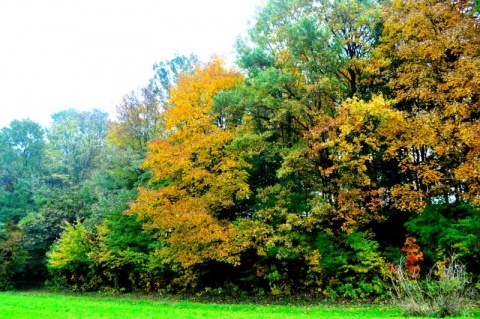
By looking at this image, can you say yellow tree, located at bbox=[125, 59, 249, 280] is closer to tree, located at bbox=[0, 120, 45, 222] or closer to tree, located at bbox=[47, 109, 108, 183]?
tree, located at bbox=[47, 109, 108, 183]

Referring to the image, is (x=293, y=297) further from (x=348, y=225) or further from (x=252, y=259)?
(x=348, y=225)

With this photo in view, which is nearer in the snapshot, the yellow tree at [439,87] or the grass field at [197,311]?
the grass field at [197,311]

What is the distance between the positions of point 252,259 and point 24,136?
1274 inches

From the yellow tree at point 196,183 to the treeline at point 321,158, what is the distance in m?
0.07

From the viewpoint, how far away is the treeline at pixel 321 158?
50.5 feet

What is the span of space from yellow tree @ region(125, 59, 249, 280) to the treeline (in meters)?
0.07

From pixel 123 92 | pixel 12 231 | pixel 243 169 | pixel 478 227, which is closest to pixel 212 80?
pixel 243 169

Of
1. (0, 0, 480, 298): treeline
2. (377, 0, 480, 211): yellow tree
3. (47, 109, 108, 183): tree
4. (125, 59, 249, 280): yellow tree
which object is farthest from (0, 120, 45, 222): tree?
(377, 0, 480, 211): yellow tree

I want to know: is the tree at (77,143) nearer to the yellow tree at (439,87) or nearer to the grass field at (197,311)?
the grass field at (197,311)

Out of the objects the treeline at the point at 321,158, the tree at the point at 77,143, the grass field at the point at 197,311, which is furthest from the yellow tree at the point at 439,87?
the tree at the point at 77,143

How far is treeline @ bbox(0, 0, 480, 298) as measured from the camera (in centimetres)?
1538

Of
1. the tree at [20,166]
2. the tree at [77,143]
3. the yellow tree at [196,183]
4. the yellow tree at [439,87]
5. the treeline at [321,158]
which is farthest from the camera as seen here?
the tree at [77,143]

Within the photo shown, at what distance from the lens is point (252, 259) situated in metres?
19.7

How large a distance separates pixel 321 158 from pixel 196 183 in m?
6.79
